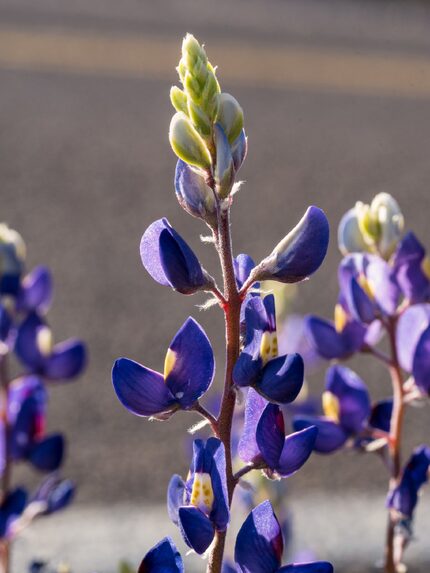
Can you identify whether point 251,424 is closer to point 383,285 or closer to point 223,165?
point 223,165

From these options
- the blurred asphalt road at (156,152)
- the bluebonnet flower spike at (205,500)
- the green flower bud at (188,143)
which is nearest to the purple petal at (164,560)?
the bluebonnet flower spike at (205,500)

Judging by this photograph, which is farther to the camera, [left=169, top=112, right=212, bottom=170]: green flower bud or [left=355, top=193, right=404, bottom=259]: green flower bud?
[left=355, top=193, right=404, bottom=259]: green flower bud

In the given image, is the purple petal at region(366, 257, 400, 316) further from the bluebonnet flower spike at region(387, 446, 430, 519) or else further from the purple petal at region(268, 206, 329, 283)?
the purple petal at region(268, 206, 329, 283)

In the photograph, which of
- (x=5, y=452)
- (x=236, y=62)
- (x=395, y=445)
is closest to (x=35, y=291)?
(x=5, y=452)

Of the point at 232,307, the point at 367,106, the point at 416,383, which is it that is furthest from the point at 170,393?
the point at 367,106

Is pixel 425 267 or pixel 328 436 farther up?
pixel 425 267

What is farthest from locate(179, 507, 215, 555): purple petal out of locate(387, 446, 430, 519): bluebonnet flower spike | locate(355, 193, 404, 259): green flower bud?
locate(355, 193, 404, 259): green flower bud

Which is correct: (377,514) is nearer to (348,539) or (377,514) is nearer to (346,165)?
(348,539)
